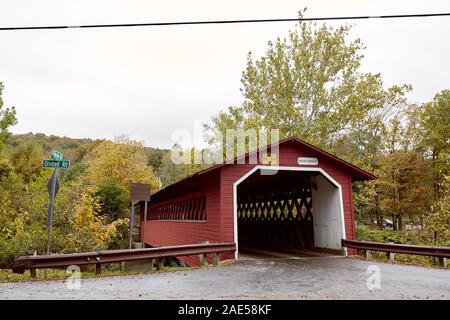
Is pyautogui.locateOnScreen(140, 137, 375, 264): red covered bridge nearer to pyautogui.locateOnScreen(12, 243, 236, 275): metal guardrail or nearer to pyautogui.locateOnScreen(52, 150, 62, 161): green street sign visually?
pyautogui.locateOnScreen(12, 243, 236, 275): metal guardrail

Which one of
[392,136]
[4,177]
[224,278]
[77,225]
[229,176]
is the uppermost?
Answer: [392,136]

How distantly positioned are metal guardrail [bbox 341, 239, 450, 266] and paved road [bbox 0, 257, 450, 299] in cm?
51

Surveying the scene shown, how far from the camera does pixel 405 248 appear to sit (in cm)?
1041

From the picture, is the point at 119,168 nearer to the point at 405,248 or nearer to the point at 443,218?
the point at 443,218

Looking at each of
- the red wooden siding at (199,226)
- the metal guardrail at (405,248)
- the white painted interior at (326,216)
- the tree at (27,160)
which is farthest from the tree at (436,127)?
the tree at (27,160)

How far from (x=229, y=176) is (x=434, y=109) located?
940 inches

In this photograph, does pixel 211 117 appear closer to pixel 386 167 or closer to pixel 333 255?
pixel 386 167

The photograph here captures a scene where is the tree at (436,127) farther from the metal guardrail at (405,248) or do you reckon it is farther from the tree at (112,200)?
the tree at (112,200)

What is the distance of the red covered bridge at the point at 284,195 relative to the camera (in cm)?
1170

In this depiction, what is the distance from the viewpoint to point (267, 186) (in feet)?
57.6

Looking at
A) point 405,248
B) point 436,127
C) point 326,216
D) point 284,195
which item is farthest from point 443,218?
point 436,127

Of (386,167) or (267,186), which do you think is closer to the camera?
(267,186)

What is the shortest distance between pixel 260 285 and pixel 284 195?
9898mm
